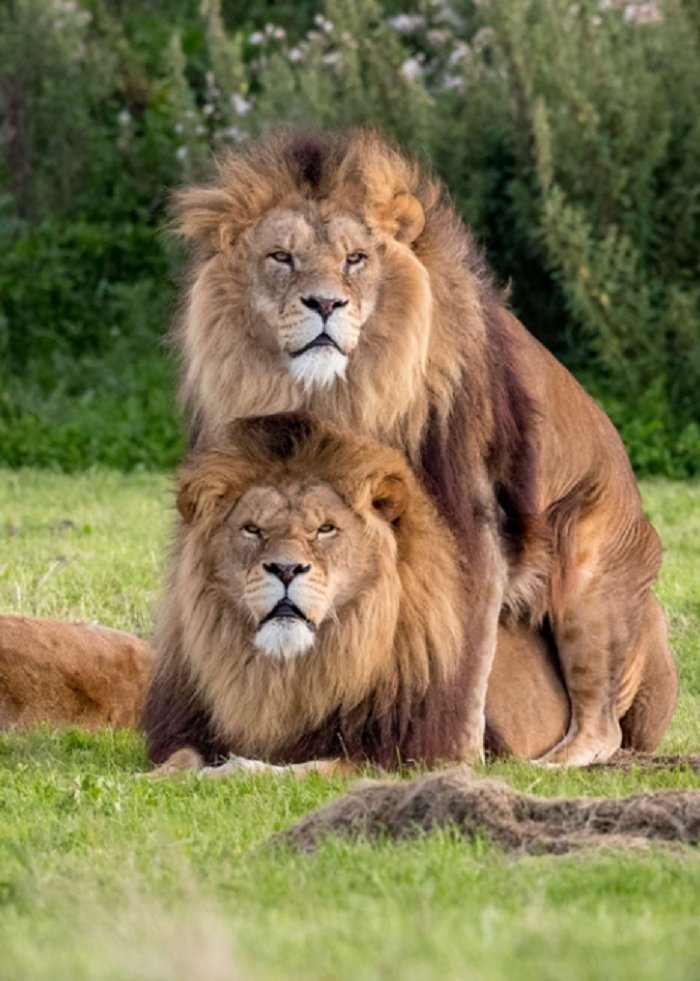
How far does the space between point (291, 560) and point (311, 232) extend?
826 mm

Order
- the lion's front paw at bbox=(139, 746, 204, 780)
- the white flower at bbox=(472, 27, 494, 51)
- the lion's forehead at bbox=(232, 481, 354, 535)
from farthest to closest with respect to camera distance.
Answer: the white flower at bbox=(472, 27, 494, 51), the lion's front paw at bbox=(139, 746, 204, 780), the lion's forehead at bbox=(232, 481, 354, 535)

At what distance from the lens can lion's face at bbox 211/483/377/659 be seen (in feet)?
18.8

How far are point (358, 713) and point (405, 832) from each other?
4.15 feet

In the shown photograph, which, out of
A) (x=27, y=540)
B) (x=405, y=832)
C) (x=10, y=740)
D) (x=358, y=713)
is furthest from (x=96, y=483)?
(x=405, y=832)

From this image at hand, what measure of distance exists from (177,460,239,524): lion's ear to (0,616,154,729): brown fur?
1100mm

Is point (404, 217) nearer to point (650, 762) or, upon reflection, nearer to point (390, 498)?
point (390, 498)

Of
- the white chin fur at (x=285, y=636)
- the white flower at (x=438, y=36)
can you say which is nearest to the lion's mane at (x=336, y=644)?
the white chin fur at (x=285, y=636)

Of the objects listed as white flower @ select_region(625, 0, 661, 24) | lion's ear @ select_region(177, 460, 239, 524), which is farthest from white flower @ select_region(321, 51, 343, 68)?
lion's ear @ select_region(177, 460, 239, 524)

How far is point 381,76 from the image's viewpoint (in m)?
13.1

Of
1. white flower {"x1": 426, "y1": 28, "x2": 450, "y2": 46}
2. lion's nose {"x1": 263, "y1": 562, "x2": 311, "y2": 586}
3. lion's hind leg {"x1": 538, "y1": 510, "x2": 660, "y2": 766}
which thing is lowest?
lion's hind leg {"x1": 538, "y1": 510, "x2": 660, "y2": 766}

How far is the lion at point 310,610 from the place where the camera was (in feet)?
19.0

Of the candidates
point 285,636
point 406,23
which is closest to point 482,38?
point 406,23

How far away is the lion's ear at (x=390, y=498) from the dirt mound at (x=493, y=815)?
117cm

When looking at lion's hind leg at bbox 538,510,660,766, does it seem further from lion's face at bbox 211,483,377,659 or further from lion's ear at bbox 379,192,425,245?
lion's ear at bbox 379,192,425,245
